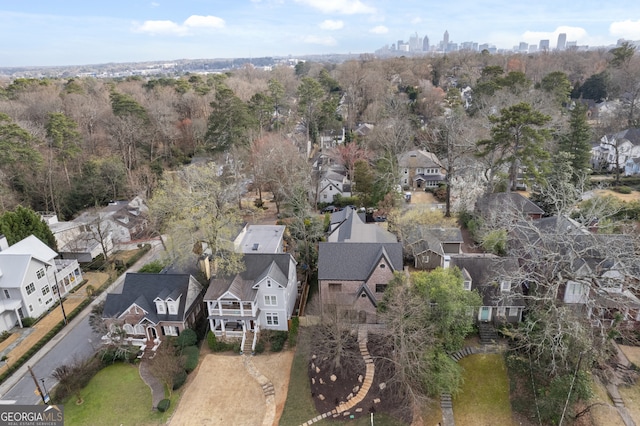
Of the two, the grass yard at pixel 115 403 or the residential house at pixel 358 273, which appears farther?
the residential house at pixel 358 273

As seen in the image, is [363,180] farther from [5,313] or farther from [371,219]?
[5,313]

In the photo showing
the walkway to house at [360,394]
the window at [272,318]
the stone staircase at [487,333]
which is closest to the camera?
the walkway to house at [360,394]

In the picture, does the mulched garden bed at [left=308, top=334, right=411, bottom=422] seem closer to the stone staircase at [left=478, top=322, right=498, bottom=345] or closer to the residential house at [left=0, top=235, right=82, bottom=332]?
the stone staircase at [left=478, top=322, right=498, bottom=345]

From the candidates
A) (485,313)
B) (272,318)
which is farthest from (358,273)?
(485,313)

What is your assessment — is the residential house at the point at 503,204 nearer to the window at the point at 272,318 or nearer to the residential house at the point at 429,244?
the residential house at the point at 429,244

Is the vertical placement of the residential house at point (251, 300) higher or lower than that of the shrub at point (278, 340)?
higher

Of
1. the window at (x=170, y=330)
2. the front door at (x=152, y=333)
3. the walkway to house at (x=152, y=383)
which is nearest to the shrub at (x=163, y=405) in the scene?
the walkway to house at (x=152, y=383)

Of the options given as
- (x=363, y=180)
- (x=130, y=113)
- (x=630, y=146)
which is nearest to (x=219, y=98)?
(x=130, y=113)
